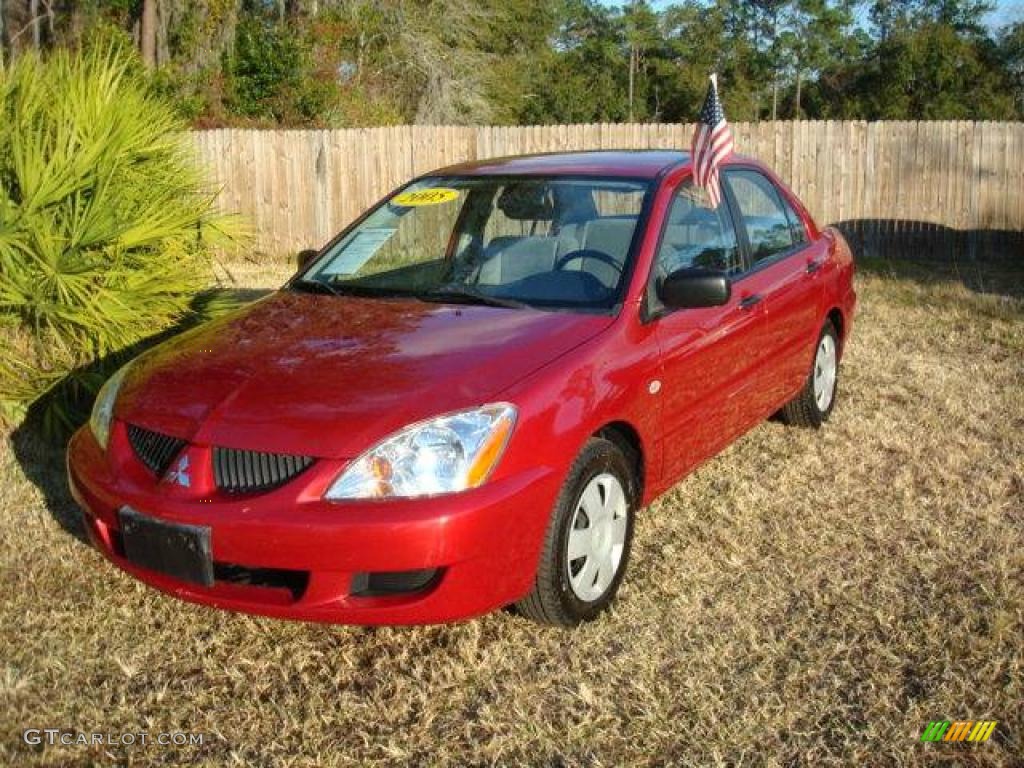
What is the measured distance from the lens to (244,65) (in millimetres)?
22641

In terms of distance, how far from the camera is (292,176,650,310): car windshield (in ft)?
12.8

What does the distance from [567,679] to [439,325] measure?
A: 1296 mm

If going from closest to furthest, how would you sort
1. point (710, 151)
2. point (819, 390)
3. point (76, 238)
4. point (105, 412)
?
point (105, 412)
point (710, 151)
point (76, 238)
point (819, 390)

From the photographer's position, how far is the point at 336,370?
3.31 m

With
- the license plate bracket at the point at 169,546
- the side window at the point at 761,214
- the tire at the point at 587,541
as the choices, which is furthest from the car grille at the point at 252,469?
the side window at the point at 761,214

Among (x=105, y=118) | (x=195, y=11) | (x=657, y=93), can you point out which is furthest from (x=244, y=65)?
(x=657, y=93)

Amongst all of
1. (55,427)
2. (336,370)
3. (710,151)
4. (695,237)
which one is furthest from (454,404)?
(55,427)

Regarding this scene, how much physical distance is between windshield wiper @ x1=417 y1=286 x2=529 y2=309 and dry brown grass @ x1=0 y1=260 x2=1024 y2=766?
1.14 meters

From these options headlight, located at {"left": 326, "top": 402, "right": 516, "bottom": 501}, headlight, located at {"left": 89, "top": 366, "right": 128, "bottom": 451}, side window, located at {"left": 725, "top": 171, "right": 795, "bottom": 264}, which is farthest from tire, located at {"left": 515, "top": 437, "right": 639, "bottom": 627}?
side window, located at {"left": 725, "top": 171, "right": 795, "bottom": 264}

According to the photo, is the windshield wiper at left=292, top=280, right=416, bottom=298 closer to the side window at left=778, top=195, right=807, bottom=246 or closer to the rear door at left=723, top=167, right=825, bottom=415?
the rear door at left=723, top=167, right=825, bottom=415

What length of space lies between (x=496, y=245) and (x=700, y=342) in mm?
937

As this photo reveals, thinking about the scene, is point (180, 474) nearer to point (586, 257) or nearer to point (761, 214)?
point (586, 257)

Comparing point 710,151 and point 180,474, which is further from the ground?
point 710,151
